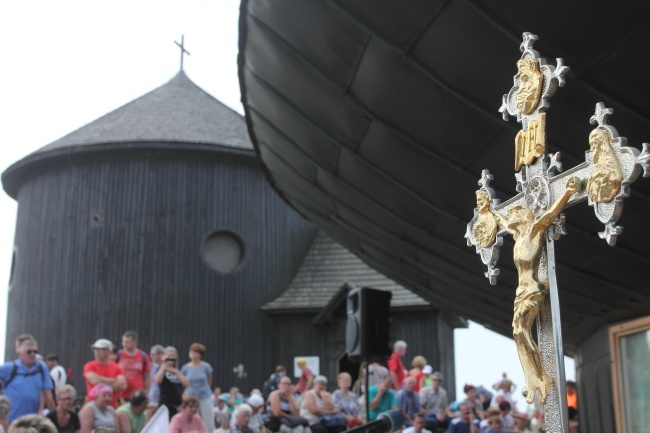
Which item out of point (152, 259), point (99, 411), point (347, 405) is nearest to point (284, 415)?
point (347, 405)

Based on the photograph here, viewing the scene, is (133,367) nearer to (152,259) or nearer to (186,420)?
(186,420)

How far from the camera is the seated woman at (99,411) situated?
895 centimetres

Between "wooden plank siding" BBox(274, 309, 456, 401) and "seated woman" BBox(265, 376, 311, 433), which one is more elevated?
"wooden plank siding" BBox(274, 309, 456, 401)

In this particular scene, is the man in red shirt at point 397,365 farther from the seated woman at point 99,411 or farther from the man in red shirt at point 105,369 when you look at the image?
the seated woman at point 99,411

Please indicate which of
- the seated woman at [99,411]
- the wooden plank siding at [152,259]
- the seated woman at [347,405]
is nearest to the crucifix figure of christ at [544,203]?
the seated woman at [99,411]

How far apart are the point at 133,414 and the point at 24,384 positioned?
1.09m

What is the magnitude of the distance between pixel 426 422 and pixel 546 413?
27.5ft

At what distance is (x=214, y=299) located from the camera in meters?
24.7

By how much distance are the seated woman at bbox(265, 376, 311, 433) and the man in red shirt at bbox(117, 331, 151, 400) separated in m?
1.51

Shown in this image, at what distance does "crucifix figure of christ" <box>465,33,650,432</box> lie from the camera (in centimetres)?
329

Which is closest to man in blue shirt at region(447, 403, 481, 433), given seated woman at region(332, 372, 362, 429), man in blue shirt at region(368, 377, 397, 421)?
man in blue shirt at region(368, 377, 397, 421)

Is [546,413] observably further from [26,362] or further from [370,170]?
[26,362]

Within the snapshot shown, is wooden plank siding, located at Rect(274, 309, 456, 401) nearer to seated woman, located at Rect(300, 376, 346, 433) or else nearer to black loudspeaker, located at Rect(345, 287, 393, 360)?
seated woman, located at Rect(300, 376, 346, 433)

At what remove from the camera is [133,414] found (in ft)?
30.7
